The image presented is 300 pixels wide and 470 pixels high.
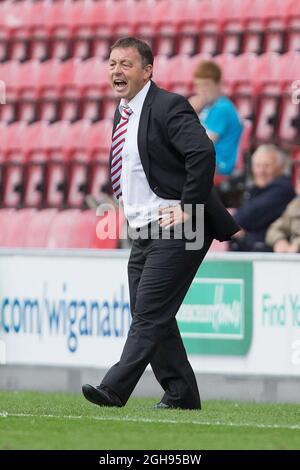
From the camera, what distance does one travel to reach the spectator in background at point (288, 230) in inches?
425

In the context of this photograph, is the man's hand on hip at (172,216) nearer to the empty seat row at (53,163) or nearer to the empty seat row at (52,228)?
the empty seat row at (52,228)

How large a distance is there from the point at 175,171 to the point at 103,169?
752cm

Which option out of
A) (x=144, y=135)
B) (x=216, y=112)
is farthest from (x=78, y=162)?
(x=144, y=135)

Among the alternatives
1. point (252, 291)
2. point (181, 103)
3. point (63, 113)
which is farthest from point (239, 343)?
point (63, 113)

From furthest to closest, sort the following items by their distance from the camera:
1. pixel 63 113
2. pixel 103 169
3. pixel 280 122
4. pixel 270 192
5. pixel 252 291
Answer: pixel 63 113 < pixel 103 169 < pixel 280 122 < pixel 270 192 < pixel 252 291

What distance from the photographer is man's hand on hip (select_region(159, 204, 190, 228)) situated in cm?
686

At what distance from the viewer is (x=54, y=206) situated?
48.2 ft

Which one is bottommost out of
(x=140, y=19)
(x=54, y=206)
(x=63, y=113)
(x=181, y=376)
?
(x=181, y=376)

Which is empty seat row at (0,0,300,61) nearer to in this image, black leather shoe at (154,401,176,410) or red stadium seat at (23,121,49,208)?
red stadium seat at (23,121,49,208)

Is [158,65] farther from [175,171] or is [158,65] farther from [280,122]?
[175,171]

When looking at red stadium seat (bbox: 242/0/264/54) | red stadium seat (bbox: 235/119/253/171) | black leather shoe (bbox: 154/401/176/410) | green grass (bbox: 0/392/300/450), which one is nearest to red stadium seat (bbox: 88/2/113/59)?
red stadium seat (bbox: 242/0/264/54)

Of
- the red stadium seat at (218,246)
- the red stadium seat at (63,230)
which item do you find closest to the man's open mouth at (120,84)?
the red stadium seat at (218,246)

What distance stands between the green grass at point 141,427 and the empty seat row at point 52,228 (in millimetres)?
5026

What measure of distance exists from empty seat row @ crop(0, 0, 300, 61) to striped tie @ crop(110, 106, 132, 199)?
7242 mm
